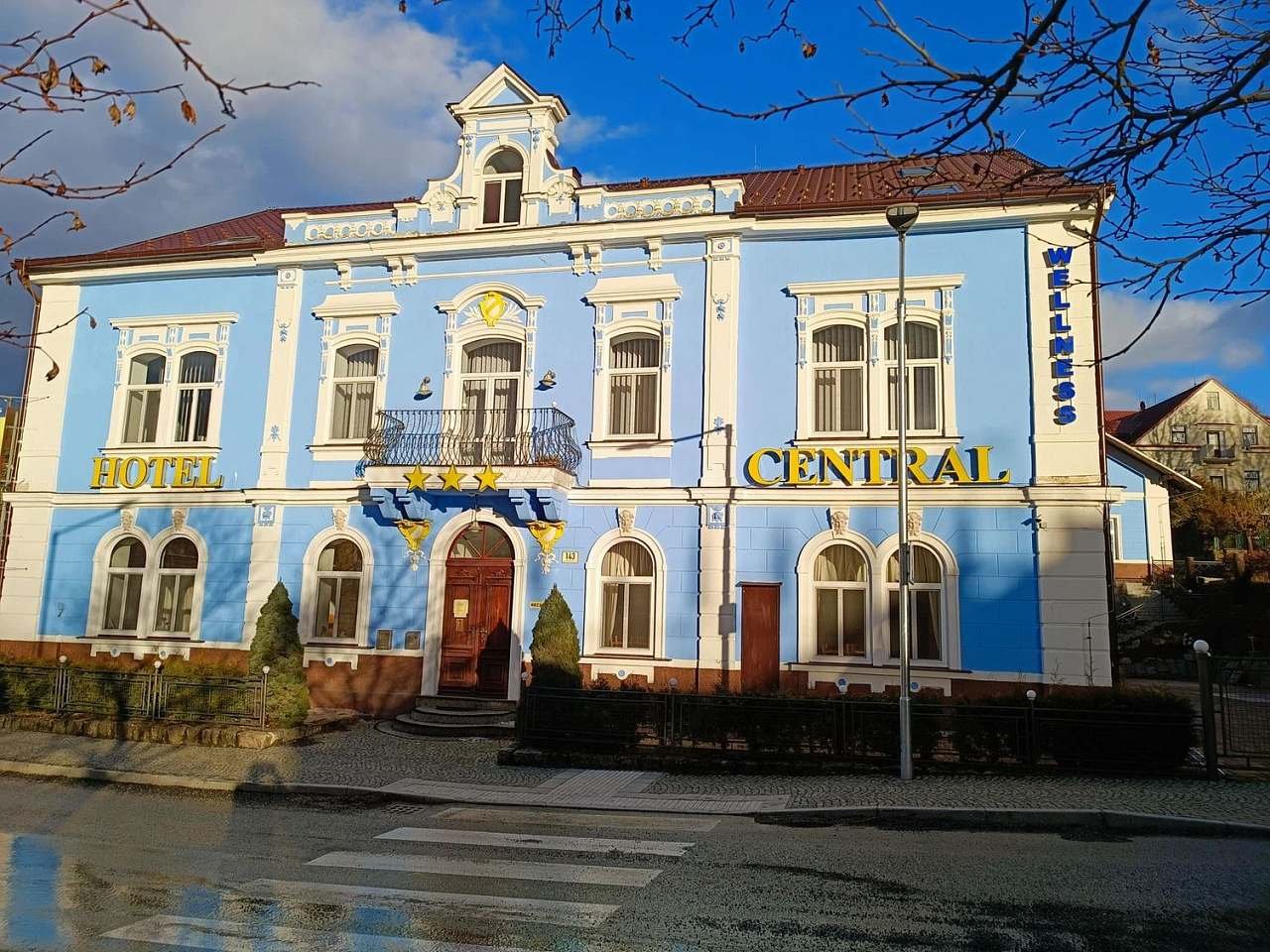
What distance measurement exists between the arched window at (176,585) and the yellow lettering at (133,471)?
148cm

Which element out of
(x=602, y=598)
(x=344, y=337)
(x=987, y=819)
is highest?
(x=344, y=337)

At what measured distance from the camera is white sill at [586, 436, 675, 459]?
1648 cm

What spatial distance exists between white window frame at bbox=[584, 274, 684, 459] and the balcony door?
1537 mm

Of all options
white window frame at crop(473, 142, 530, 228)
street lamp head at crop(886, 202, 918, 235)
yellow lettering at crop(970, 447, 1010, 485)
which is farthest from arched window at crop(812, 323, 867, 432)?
white window frame at crop(473, 142, 530, 228)

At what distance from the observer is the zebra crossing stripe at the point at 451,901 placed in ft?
20.2

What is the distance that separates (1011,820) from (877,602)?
6.25 meters

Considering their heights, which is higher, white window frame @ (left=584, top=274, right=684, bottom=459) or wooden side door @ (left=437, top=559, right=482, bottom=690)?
white window frame @ (left=584, top=274, right=684, bottom=459)

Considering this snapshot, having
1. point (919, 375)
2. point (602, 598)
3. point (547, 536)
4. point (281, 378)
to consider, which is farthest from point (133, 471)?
point (919, 375)

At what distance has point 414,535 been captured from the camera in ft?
56.3

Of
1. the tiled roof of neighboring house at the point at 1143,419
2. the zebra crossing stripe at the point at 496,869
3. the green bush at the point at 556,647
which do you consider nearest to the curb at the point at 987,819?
the zebra crossing stripe at the point at 496,869

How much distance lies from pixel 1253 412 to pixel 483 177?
51701mm

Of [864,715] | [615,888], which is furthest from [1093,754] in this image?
[615,888]

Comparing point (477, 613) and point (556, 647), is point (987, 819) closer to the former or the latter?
point (556, 647)

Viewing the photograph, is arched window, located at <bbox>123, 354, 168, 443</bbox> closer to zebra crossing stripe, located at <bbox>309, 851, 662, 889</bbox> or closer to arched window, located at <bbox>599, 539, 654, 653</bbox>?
arched window, located at <bbox>599, 539, 654, 653</bbox>
